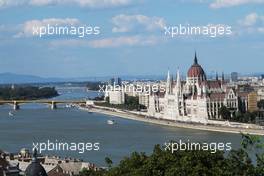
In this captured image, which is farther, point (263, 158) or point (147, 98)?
point (147, 98)

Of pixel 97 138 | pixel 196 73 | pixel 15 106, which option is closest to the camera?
pixel 97 138

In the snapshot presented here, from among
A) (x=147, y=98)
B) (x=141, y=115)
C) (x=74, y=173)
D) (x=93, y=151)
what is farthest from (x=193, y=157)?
(x=147, y=98)

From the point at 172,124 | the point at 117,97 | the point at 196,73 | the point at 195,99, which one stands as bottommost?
the point at 172,124

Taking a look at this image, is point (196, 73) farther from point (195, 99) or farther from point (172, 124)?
point (172, 124)

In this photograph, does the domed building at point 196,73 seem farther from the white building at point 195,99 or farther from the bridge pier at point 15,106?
the bridge pier at point 15,106

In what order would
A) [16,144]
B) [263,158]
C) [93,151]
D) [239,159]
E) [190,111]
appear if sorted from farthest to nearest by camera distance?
[190,111] → [16,144] → [93,151] → [239,159] → [263,158]

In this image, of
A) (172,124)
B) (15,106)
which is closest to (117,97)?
(15,106)

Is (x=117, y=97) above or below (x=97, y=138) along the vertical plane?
above

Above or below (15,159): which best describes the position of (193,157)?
above

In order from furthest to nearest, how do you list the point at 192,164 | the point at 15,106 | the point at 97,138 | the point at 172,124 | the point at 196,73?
the point at 15,106 → the point at 196,73 → the point at 172,124 → the point at 97,138 → the point at 192,164

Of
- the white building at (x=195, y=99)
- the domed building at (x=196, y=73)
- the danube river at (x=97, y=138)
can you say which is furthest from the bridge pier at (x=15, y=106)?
the danube river at (x=97, y=138)

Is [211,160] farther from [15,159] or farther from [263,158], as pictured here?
[15,159]
